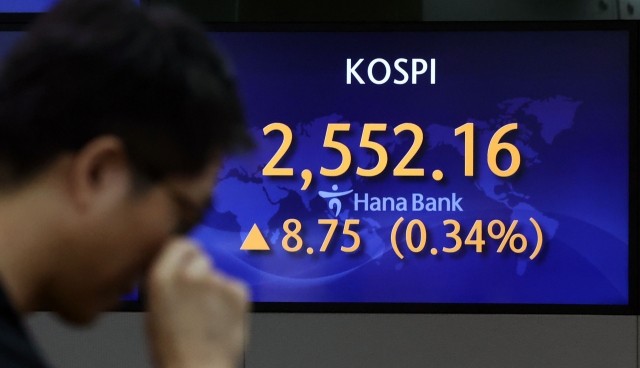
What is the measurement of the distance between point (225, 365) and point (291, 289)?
312 centimetres

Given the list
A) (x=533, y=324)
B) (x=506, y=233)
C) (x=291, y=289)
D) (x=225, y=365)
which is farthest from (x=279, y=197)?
(x=225, y=365)

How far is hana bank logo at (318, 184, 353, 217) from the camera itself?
395 cm

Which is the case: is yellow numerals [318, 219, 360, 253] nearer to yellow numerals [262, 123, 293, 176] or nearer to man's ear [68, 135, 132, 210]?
yellow numerals [262, 123, 293, 176]

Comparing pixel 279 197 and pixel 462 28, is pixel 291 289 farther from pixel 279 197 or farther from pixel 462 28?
pixel 462 28

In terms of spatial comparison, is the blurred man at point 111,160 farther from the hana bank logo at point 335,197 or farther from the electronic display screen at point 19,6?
the electronic display screen at point 19,6

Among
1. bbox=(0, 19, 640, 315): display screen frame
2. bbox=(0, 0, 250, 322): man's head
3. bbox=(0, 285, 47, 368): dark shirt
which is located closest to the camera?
bbox=(0, 285, 47, 368): dark shirt

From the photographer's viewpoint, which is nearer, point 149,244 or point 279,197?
point 149,244

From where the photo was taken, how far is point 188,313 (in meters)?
0.84

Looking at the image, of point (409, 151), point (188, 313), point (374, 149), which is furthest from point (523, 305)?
point (188, 313)

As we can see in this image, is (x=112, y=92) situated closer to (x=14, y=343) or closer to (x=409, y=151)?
(x=14, y=343)

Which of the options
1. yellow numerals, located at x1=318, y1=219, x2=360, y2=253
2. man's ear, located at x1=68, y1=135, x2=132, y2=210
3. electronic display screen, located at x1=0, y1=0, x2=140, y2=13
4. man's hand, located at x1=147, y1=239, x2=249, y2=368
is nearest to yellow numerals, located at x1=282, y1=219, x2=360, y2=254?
yellow numerals, located at x1=318, y1=219, x2=360, y2=253

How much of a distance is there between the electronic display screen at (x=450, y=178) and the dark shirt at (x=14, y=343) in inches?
127

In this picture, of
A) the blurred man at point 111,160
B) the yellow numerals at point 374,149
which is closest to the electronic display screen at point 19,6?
the yellow numerals at point 374,149

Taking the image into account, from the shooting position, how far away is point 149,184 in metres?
0.81
